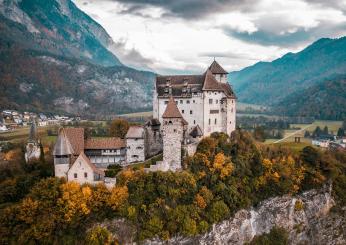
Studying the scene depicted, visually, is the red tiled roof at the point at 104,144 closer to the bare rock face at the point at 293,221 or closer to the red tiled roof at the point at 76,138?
the red tiled roof at the point at 76,138

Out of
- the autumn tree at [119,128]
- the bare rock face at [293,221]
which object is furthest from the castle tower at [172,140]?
the autumn tree at [119,128]

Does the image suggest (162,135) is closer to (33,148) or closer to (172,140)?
(172,140)

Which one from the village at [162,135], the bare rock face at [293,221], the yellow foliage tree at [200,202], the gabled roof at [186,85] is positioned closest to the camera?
the village at [162,135]

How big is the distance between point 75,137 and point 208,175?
2408 cm

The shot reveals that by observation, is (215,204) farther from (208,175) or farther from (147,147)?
(147,147)

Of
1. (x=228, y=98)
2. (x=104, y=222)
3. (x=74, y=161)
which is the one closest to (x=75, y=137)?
(x=74, y=161)

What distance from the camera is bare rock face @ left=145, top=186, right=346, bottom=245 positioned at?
202ft

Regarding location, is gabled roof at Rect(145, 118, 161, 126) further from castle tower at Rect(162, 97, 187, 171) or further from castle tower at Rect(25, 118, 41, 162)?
castle tower at Rect(25, 118, 41, 162)

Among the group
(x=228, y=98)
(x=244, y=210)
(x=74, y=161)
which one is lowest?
(x=244, y=210)

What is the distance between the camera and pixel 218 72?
75875 millimetres

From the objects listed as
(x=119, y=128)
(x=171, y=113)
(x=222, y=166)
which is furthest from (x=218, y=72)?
(x=119, y=128)

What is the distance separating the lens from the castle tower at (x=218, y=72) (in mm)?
75812

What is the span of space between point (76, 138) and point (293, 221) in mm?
45084

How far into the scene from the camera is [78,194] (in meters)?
51.0
